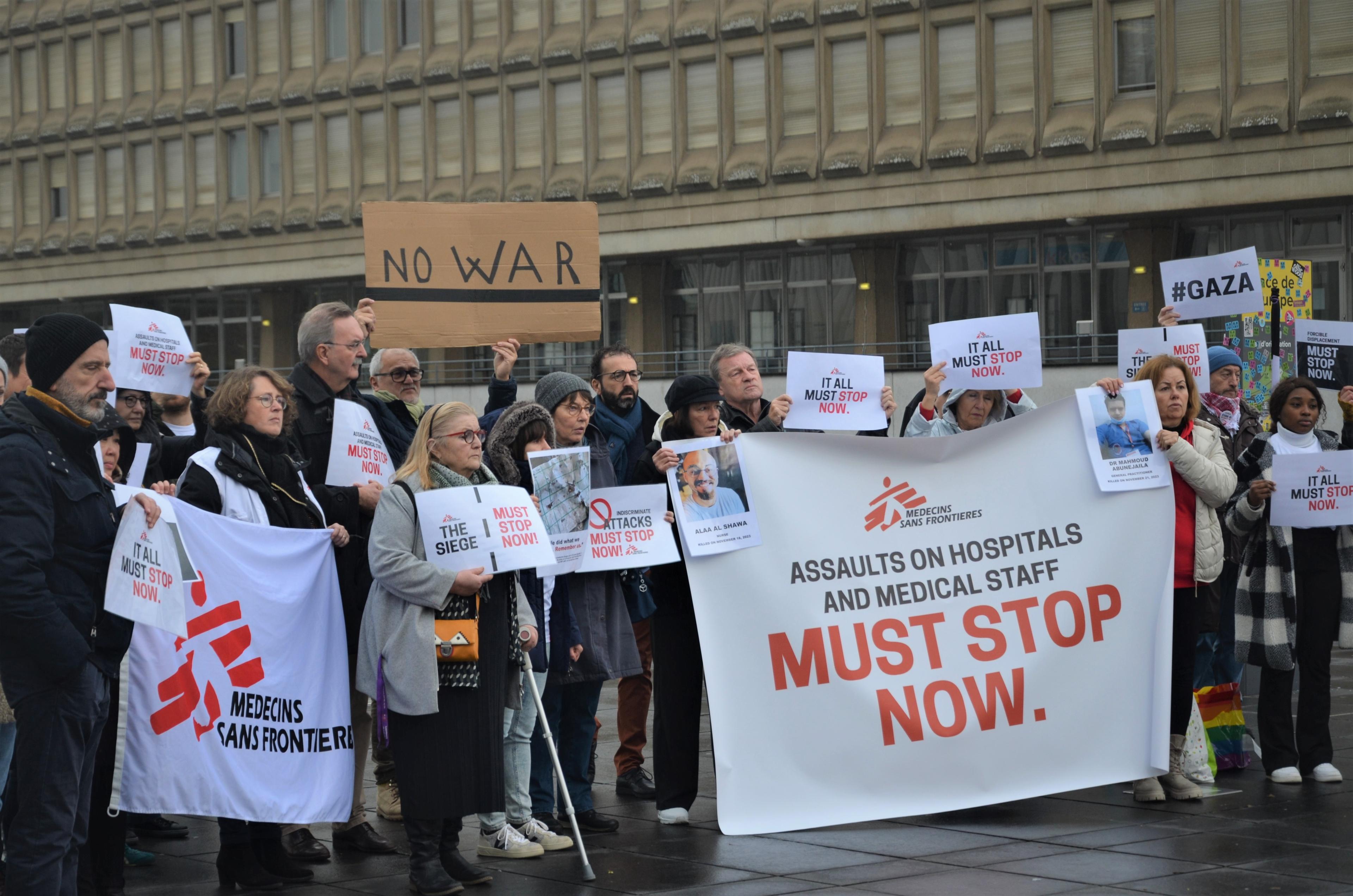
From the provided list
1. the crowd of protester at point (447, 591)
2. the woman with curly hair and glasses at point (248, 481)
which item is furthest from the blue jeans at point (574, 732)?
the woman with curly hair and glasses at point (248, 481)

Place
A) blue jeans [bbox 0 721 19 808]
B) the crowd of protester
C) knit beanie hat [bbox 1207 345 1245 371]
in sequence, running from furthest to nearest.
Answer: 1. knit beanie hat [bbox 1207 345 1245 371]
2. blue jeans [bbox 0 721 19 808]
3. the crowd of protester

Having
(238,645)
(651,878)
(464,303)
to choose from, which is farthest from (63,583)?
(464,303)

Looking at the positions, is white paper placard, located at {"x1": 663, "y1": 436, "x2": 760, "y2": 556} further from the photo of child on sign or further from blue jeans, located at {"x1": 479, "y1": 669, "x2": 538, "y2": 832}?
the photo of child on sign

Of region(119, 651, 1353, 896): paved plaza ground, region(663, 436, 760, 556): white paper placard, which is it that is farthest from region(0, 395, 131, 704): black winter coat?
region(663, 436, 760, 556): white paper placard

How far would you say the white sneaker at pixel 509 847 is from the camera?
7625mm

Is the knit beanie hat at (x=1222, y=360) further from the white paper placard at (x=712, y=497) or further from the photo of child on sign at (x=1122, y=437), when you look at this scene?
the white paper placard at (x=712, y=497)

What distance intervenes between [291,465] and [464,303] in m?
2.17

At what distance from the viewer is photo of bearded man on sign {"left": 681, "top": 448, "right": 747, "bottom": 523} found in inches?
324

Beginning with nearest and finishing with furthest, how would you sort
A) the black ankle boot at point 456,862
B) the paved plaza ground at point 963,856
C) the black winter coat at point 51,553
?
the black winter coat at point 51,553, the paved plaza ground at point 963,856, the black ankle boot at point 456,862

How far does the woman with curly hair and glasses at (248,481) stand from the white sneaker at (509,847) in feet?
2.68

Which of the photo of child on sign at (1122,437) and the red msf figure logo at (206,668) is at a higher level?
the photo of child on sign at (1122,437)

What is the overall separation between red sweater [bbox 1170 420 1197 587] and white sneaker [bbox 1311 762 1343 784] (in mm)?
1387

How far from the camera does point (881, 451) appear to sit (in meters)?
8.41

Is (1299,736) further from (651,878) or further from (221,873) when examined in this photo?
(221,873)
